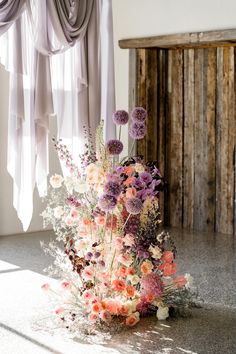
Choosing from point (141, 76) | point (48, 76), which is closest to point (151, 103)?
point (141, 76)

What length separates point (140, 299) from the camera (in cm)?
432

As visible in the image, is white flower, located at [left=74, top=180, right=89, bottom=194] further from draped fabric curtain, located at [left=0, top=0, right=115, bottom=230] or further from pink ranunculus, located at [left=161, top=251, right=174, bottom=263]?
draped fabric curtain, located at [left=0, top=0, right=115, bottom=230]

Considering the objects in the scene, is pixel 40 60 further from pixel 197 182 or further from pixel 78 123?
pixel 197 182

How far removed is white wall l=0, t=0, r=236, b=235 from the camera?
746cm

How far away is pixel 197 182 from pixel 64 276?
399cm

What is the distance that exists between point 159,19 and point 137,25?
12.4 inches

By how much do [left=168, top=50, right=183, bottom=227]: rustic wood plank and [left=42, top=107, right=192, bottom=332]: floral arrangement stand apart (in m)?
3.99

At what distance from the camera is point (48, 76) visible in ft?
21.8

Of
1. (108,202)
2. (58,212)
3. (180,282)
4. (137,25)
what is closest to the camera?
(108,202)

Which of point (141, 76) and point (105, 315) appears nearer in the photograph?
point (105, 315)

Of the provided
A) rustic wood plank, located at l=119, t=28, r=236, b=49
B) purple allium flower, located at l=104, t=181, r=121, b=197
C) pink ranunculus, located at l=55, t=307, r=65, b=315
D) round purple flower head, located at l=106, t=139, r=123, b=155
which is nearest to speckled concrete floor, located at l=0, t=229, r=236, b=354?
pink ranunculus, located at l=55, t=307, r=65, b=315

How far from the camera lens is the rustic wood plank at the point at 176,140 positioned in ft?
27.2

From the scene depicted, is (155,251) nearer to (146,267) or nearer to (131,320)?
(146,267)

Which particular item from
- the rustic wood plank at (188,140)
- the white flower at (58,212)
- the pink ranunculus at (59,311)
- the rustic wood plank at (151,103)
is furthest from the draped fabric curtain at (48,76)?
the pink ranunculus at (59,311)
